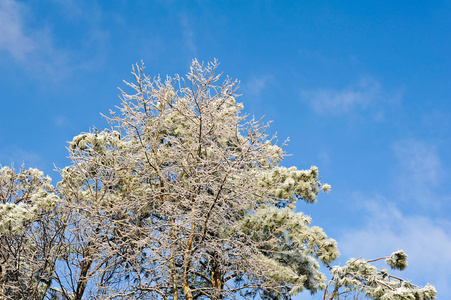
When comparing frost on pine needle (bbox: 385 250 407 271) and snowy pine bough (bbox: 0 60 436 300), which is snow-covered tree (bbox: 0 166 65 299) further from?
frost on pine needle (bbox: 385 250 407 271)

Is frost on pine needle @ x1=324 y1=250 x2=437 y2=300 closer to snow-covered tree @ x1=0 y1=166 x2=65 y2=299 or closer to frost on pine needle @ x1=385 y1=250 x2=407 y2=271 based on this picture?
frost on pine needle @ x1=385 y1=250 x2=407 y2=271

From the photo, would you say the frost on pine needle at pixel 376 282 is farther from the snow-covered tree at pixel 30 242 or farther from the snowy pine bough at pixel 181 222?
the snow-covered tree at pixel 30 242

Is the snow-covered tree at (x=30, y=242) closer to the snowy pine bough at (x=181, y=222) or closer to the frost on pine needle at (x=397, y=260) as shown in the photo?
the snowy pine bough at (x=181, y=222)

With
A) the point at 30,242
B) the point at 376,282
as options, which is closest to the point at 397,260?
the point at 376,282

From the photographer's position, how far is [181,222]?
27.1ft

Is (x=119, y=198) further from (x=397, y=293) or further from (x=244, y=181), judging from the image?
(x=397, y=293)

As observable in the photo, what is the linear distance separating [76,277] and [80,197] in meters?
2.16

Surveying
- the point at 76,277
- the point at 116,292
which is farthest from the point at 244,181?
the point at 76,277

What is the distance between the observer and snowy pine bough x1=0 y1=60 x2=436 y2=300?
8.59 metres

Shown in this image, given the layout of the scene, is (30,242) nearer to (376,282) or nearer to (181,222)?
(181,222)

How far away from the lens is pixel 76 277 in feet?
30.5

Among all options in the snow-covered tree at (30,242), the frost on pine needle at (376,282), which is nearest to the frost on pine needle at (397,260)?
the frost on pine needle at (376,282)

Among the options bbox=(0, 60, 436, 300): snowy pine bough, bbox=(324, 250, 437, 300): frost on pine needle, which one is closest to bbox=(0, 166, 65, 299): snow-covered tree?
bbox=(0, 60, 436, 300): snowy pine bough

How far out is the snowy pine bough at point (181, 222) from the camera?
859 cm
